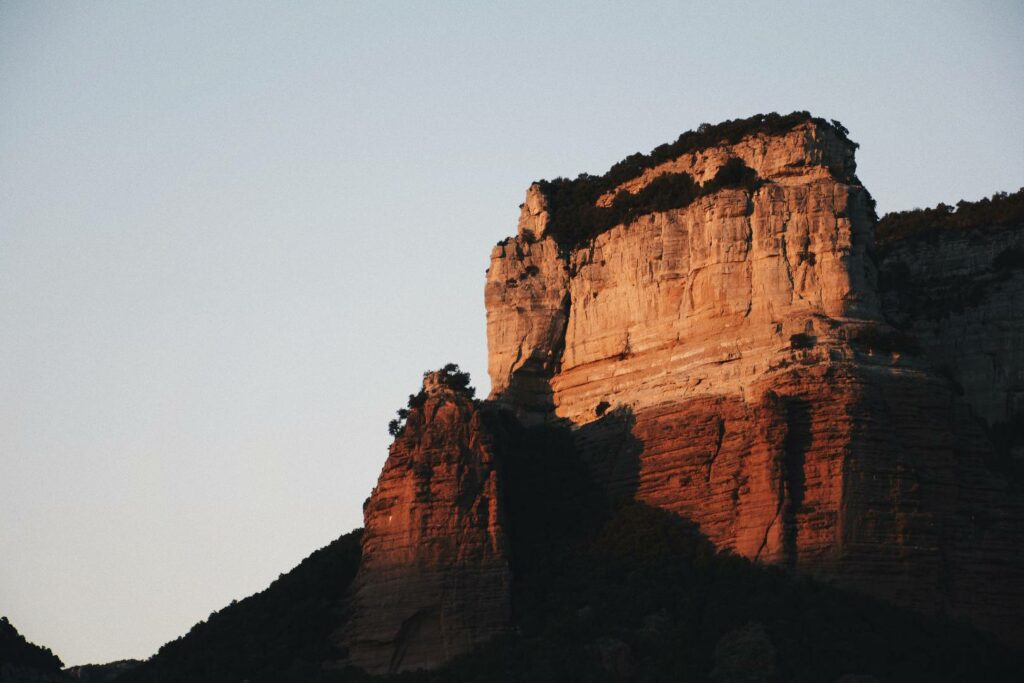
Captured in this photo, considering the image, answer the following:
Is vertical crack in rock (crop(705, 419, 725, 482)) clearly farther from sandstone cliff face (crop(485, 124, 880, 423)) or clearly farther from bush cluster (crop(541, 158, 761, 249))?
bush cluster (crop(541, 158, 761, 249))

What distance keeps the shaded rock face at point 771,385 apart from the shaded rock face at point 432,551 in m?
6.50

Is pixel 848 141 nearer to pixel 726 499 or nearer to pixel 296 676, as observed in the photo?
pixel 726 499

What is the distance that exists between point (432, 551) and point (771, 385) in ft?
42.1

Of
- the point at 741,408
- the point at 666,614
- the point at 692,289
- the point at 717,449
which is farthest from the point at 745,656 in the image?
the point at 692,289

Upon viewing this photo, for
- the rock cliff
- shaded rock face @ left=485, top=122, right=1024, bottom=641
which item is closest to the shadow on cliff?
shaded rock face @ left=485, top=122, right=1024, bottom=641

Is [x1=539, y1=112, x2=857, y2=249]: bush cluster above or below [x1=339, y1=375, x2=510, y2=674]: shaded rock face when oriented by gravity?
above

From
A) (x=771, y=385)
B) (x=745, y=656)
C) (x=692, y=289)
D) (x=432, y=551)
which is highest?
(x=692, y=289)

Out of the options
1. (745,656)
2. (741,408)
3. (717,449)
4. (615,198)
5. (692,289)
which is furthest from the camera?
(615,198)

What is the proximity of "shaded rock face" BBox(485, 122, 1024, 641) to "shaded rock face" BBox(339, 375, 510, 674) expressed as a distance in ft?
21.3

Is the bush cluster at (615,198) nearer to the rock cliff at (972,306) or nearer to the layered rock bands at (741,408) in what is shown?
the layered rock bands at (741,408)

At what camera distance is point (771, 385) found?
281 feet

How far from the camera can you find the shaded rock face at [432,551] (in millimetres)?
83062

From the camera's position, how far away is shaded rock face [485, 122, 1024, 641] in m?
82.4

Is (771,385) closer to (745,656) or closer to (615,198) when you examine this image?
(745,656)
